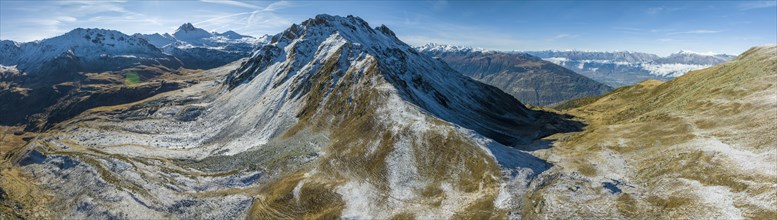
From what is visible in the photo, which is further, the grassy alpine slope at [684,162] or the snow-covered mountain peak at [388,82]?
the snow-covered mountain peak at [388,82]

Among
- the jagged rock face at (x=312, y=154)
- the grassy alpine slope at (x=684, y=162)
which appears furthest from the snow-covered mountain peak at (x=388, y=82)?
the grassy alpine slope at (x=684, y=162)

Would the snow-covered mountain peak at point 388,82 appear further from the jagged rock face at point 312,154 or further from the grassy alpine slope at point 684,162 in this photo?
the grassy alpine slope at point 684,162

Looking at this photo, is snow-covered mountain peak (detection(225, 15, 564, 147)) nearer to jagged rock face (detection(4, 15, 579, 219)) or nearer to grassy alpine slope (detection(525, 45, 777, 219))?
jagged rock face (detection(4, 15, 579, 219))

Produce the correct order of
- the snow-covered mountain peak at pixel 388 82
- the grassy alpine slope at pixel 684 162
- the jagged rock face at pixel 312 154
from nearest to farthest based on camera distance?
the grassy alpine slope at pixel 684 162 < the jagged rock face at pixel 312 154 < the snow-covered mountain peak at pixel 388 82

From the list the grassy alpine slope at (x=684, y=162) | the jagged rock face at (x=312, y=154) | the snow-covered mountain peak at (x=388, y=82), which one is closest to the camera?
the grassy alpine slope at (x=684, y=162)

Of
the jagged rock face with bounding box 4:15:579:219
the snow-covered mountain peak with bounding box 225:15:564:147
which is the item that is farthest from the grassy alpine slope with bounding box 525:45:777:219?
the snow-covered mountain peak with bounding box 225:15:564:147

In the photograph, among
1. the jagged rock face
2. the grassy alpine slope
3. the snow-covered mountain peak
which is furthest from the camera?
the snow-covered mountain peak

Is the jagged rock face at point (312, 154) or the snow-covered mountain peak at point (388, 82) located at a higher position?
the snow-covered mountain peak at point (388, 82)

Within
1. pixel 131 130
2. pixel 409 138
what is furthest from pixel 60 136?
pixel 409 138

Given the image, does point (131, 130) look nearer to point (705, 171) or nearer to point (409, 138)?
point (409, 138)
